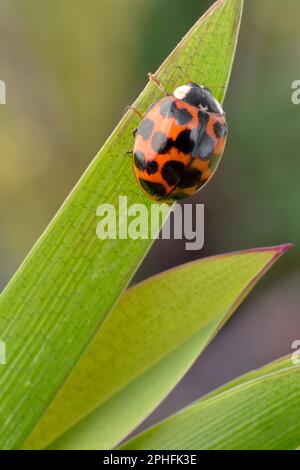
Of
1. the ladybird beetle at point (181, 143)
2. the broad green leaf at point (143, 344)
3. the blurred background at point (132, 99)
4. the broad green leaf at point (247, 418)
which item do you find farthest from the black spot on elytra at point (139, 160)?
the blurred background at point (132, 99)

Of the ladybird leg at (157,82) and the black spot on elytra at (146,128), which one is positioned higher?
the ladybird leg at (157,82)

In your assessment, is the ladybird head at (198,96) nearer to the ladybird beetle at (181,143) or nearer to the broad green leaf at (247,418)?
the ladybird beetle at (181,143)

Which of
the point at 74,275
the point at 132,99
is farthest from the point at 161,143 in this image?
the point at 132,99

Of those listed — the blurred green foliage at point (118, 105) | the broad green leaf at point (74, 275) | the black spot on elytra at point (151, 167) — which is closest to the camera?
the broad green leaf at point (74, 275)

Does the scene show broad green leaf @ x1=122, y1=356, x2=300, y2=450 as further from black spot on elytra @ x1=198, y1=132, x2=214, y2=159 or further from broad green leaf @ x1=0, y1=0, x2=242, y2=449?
black spot on elytra @ x1=198, y1=132, x2=214, y2=159

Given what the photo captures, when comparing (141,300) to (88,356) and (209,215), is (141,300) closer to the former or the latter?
(88,356)

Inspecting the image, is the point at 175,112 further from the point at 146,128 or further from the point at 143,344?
the point at 143,344
